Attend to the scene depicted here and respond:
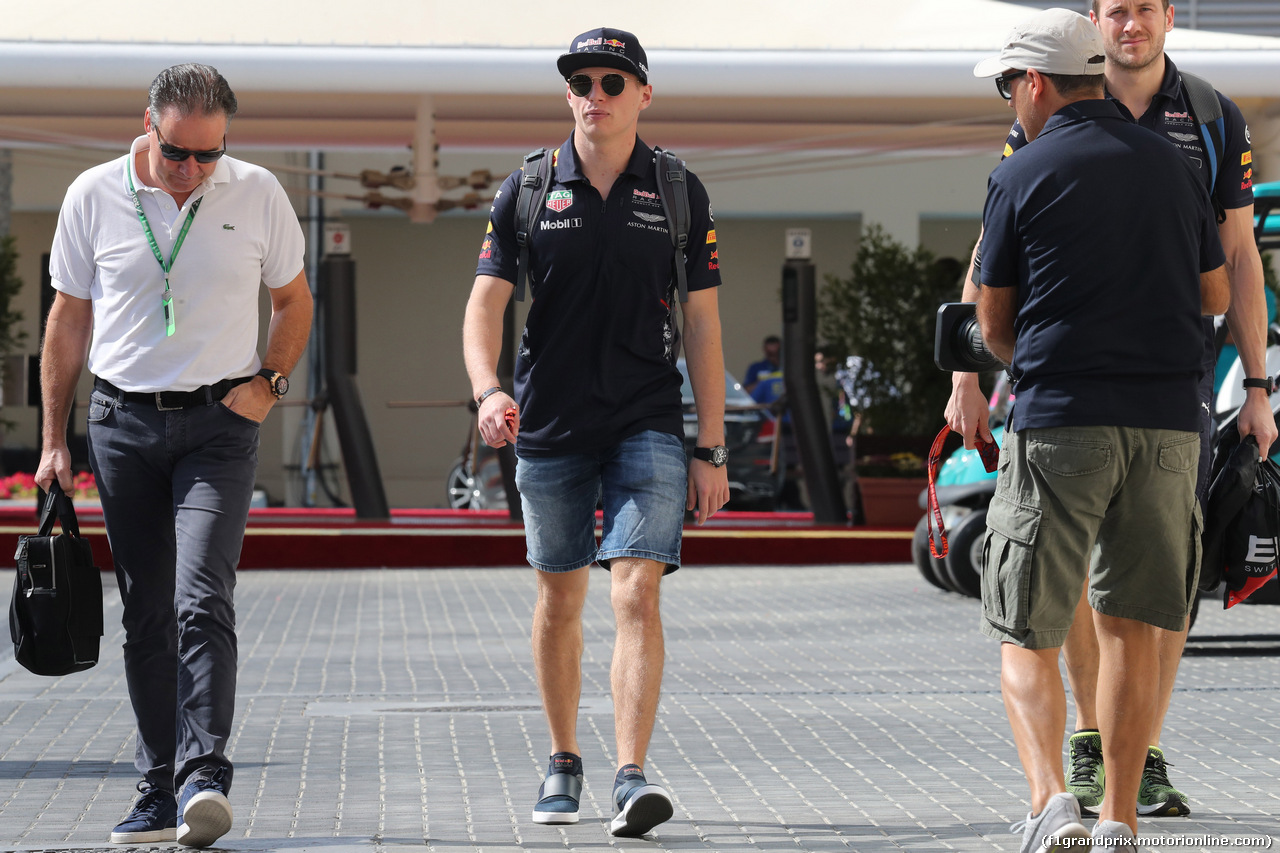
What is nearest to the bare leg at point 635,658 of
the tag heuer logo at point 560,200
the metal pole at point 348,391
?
the tag heuer logo at point 560,200

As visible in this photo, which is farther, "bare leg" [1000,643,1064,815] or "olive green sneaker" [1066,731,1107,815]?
"olive green sneaker" [1066,731,1107,815]

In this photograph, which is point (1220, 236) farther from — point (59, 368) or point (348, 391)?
point (348, 391)

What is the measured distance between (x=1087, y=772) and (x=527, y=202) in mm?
2086

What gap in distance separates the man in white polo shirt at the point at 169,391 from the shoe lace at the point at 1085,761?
2.17 m

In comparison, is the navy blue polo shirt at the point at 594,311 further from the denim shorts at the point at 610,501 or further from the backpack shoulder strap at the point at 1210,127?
the backpack shoulder strap at the point at 1210,127

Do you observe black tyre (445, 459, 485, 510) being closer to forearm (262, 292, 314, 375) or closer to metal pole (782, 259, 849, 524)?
metal pole (782, 259, 849, 524)

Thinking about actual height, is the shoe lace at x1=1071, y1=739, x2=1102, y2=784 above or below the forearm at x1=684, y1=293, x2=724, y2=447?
below

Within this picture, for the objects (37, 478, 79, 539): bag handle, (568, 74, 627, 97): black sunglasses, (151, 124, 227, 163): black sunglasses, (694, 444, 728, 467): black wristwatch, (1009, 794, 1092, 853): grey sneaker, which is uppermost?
(568, 74, 627, 97): black sunglasses

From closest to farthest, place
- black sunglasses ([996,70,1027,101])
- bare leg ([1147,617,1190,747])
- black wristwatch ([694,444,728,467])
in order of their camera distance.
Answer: black sunglasses ([996,70,1027,101]) → bare leg ([1147,617,1190,747]) → black wristwatch ([694,444,728,467])

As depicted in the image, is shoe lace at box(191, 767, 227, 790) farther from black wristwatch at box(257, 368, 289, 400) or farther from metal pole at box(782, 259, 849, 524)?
metal pole at box(782, 259, 849, 524)

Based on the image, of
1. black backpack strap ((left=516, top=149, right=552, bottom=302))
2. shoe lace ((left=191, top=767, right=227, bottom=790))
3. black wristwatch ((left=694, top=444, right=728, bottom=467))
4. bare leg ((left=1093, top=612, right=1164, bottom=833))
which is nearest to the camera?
bare leg ((left=1093, top=612, right=1164, bottom=833))

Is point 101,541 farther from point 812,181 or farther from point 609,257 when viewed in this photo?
point 812,181

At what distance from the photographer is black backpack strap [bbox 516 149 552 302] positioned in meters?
4.82

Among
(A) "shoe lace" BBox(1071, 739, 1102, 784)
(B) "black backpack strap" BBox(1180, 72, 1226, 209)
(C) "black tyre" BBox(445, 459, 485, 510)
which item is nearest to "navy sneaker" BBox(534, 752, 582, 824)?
(A) "shoe lace" BBox(1071, 739, 1102, 784)
